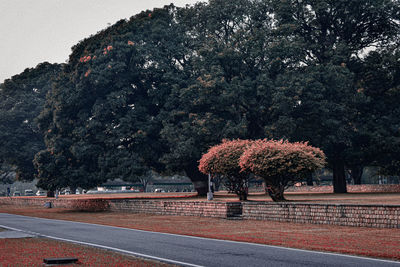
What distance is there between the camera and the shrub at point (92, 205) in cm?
3994

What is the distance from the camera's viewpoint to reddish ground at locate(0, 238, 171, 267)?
11977 mm

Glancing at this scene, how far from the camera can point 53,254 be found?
1363 centimetres

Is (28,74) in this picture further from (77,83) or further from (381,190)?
(381,190)

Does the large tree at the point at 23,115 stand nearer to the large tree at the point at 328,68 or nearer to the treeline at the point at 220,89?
the treeline at the point at 220,89

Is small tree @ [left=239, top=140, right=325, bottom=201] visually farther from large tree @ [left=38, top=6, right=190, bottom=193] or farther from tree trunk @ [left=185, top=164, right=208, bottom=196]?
tree trunk @ [left=185, top=164, right=208, bottom=196]

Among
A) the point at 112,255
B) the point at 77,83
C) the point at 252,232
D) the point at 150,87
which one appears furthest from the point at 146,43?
the point at 112,255

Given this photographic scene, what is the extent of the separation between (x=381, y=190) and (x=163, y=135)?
83.1 ft

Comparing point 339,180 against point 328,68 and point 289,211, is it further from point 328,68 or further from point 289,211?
point 289,211

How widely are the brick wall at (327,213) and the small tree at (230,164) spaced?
5430mm

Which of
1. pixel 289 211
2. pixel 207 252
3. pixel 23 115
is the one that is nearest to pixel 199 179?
pixel 289 211

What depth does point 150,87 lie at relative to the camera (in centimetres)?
5038

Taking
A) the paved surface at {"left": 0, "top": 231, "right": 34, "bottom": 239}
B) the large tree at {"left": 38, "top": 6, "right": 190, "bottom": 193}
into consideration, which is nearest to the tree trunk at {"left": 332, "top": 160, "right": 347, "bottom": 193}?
the large tree at {"left": 38, "top": 6, "right": 190, "bottom": 193}

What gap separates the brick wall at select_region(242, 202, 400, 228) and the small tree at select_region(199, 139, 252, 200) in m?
5.43

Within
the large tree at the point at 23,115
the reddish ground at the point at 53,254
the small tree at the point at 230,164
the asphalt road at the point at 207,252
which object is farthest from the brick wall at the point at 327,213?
the large tree at the point at 23,115
